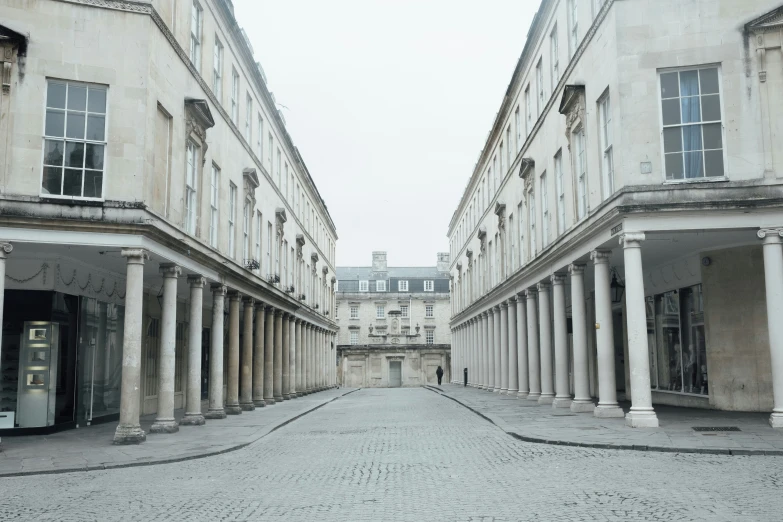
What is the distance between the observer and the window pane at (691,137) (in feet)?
57.0

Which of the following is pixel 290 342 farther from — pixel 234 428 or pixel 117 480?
pixel 117 480

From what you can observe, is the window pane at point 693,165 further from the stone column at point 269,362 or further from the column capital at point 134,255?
the stone column at point 269,362

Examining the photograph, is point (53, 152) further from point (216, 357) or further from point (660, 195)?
point (660, 195)

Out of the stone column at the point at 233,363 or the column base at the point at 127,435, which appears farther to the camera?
the stone column at the point at 233,363

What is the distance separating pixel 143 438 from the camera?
1616 centimetres


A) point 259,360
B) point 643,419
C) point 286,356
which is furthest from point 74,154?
point 286,356

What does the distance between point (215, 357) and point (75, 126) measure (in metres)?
9.74

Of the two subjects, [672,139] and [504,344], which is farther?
[504,344]

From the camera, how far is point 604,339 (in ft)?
63.4

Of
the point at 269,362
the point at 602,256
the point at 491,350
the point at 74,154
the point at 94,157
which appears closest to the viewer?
the point at 74,154

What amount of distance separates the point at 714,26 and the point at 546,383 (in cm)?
1470

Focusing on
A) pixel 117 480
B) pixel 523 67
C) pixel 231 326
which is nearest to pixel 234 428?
pixel 231 326

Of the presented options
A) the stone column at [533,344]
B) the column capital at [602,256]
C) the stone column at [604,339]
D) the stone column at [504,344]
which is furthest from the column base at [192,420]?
the stone column at [504,344]

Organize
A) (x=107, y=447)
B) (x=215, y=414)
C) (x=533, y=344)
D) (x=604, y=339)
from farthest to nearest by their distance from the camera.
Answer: (x=533, y=344) < (x=215, y=414) < (x=604, y=339) < (x=107, y=447)
